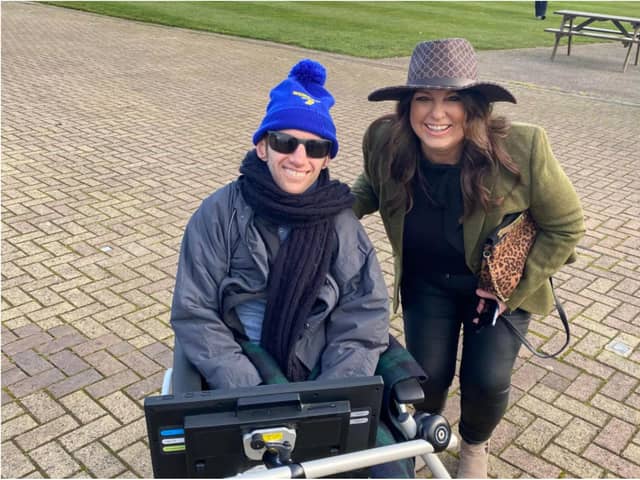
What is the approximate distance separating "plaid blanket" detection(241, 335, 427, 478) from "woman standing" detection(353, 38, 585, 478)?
1.49ft

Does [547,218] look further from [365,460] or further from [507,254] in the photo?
[365,460]

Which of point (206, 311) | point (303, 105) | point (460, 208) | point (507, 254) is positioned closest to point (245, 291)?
point (206, 311)

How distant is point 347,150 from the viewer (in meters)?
7.57

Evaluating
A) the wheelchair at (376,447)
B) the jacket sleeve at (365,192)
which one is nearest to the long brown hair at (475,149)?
the jacket sleeve at (365,192)

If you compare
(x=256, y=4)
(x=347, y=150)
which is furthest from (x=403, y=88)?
(x=256, y=4)

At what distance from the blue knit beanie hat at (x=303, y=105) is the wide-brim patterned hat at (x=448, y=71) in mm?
301

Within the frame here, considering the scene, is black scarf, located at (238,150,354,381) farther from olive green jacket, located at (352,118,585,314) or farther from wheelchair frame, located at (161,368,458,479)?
wheelchair frame, located at (161,368,458,479)

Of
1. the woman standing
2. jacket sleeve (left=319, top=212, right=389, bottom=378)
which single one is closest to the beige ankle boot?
the woman standing

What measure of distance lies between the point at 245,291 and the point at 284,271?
0.16 m

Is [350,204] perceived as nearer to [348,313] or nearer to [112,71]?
[348,313]

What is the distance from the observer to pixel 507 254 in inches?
101

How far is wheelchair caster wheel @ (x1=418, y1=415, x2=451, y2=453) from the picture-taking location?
187 centimetres

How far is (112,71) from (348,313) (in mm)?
10149

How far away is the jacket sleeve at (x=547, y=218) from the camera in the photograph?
→ 248cm
